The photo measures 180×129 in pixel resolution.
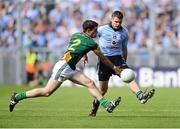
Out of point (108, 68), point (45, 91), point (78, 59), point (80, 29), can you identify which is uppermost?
point (78, 59)

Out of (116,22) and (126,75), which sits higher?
(116,22)

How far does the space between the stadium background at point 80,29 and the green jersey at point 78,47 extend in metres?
15.8

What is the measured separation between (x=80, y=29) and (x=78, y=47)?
54.4 ft

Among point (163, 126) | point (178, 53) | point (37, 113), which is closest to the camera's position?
point (163, 126)

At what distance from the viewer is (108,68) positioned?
15.7 meters

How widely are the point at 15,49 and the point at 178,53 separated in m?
7.51

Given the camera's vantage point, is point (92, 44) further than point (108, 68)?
No

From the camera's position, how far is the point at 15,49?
105ft

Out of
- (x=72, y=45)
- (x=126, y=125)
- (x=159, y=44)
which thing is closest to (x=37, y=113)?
Result: (x=72, y=45)

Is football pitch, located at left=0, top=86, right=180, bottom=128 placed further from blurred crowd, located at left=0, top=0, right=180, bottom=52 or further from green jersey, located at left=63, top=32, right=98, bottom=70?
blurred crowd, located at left=0, top=0, right=180, bottom=52

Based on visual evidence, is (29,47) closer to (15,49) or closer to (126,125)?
(15,49)

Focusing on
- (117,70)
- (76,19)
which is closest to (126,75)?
(117,70)

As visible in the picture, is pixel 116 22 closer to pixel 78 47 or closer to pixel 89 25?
pixel 89 25

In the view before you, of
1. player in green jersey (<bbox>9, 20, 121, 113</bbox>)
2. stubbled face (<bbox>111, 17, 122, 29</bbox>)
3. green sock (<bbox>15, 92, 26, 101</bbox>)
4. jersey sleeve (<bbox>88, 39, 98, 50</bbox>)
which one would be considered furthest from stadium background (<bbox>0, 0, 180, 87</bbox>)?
jersey sleeve (<bbox>88, 39, 98, 50</bbox>)
